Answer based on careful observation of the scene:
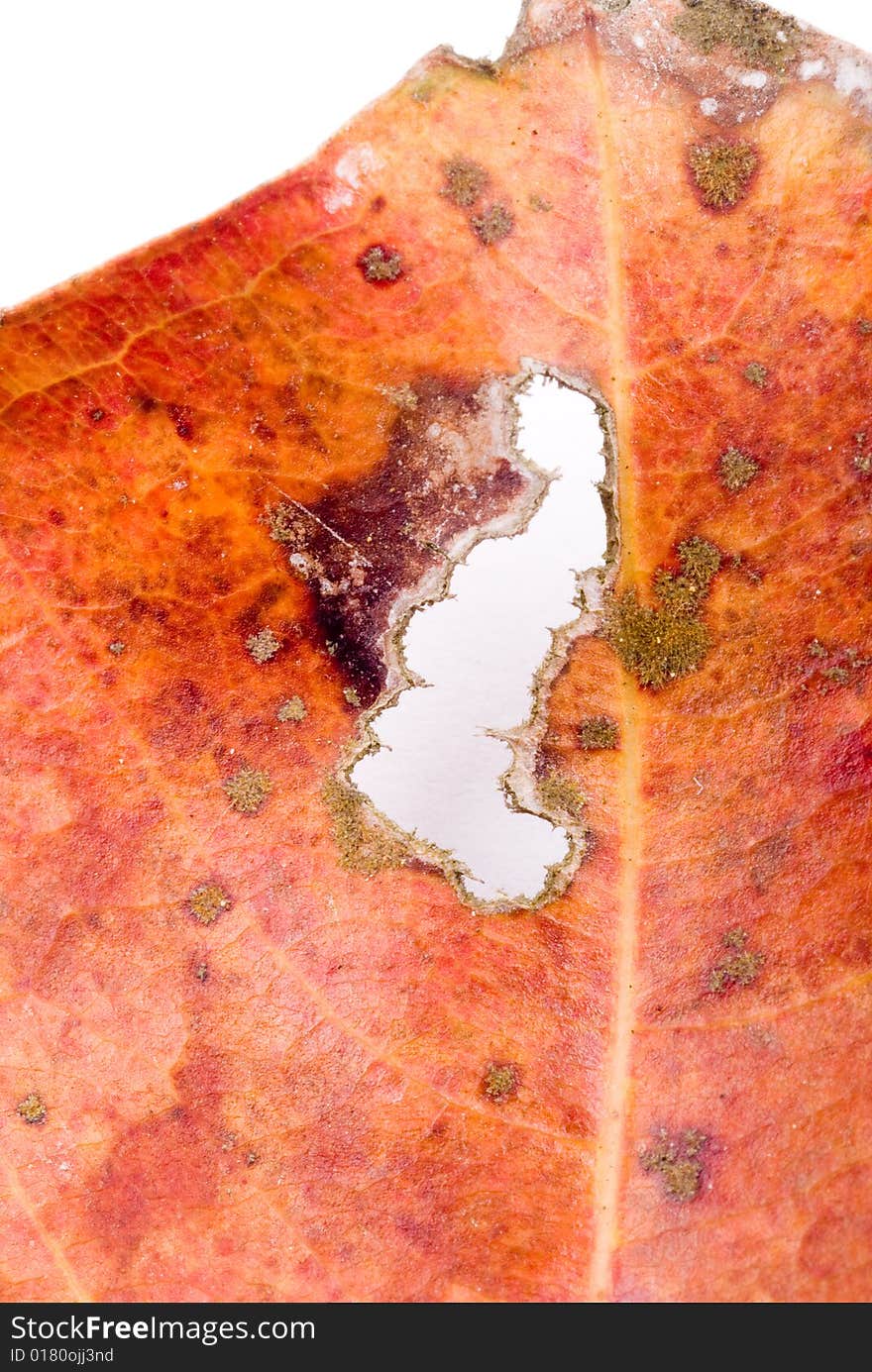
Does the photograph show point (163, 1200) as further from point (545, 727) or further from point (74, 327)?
point (74, 327)

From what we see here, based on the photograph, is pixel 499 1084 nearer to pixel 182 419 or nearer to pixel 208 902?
pixel 208 902

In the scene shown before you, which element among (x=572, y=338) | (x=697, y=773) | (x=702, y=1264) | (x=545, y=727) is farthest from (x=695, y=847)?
(x=572, y=338)

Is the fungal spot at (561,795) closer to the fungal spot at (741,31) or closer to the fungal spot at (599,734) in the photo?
the fungal spot at (599,734)

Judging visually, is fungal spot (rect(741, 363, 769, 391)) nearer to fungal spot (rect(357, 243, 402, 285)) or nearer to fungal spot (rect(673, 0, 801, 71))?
fungal spot (rect(673, 0, 801, 71))

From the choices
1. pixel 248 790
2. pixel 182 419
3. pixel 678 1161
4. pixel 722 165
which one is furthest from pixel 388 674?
pixel 722 165

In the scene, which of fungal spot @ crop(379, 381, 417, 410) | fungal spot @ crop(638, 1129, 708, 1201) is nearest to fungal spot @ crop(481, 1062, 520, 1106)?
fungal spot @ crop(638, 1129, 708, 1201)

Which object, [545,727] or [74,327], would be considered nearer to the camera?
[74,327]

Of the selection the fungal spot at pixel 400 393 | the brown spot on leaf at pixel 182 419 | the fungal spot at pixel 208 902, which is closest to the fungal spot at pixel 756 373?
the fungal spot at pixel 400 393
